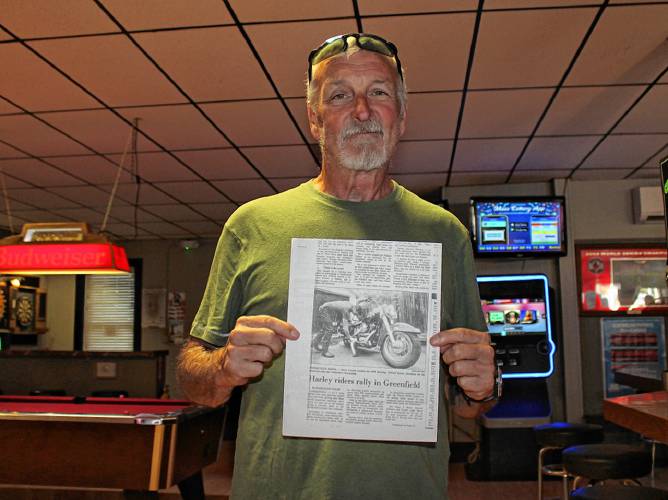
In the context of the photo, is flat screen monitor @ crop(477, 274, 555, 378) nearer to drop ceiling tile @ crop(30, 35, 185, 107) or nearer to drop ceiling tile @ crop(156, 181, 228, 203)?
drop ceiling tile @ crop(156, 181, 228, 203)

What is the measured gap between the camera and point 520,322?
5.59m

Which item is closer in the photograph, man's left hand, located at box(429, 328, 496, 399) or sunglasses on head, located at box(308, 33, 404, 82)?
man's left hand, located at box(429, 328, 496, 399)

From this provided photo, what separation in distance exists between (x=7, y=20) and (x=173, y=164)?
255 centimetres

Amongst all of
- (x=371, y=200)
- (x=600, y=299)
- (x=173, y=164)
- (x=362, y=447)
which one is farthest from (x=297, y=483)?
(x=600, y=299)

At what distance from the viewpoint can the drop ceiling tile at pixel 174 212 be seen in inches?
287

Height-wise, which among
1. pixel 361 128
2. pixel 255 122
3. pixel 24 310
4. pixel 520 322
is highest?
pixel 255 122

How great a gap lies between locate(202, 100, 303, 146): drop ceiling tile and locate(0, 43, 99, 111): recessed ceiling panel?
32.9 inches

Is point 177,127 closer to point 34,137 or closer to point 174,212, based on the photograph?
point 34,137

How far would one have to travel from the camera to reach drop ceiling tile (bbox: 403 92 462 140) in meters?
4.09

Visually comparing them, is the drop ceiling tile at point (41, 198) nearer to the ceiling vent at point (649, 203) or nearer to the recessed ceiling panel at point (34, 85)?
the recessed ceiling panel at point (34, 85)

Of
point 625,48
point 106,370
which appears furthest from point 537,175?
point 106,370

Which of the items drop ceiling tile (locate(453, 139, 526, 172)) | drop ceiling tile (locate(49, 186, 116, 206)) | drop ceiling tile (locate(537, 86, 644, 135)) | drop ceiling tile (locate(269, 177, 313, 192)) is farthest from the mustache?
drop ceiling tile (locate(49, 186, 116, 206))

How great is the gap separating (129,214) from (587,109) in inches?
212

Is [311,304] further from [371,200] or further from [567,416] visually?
[567,416]
